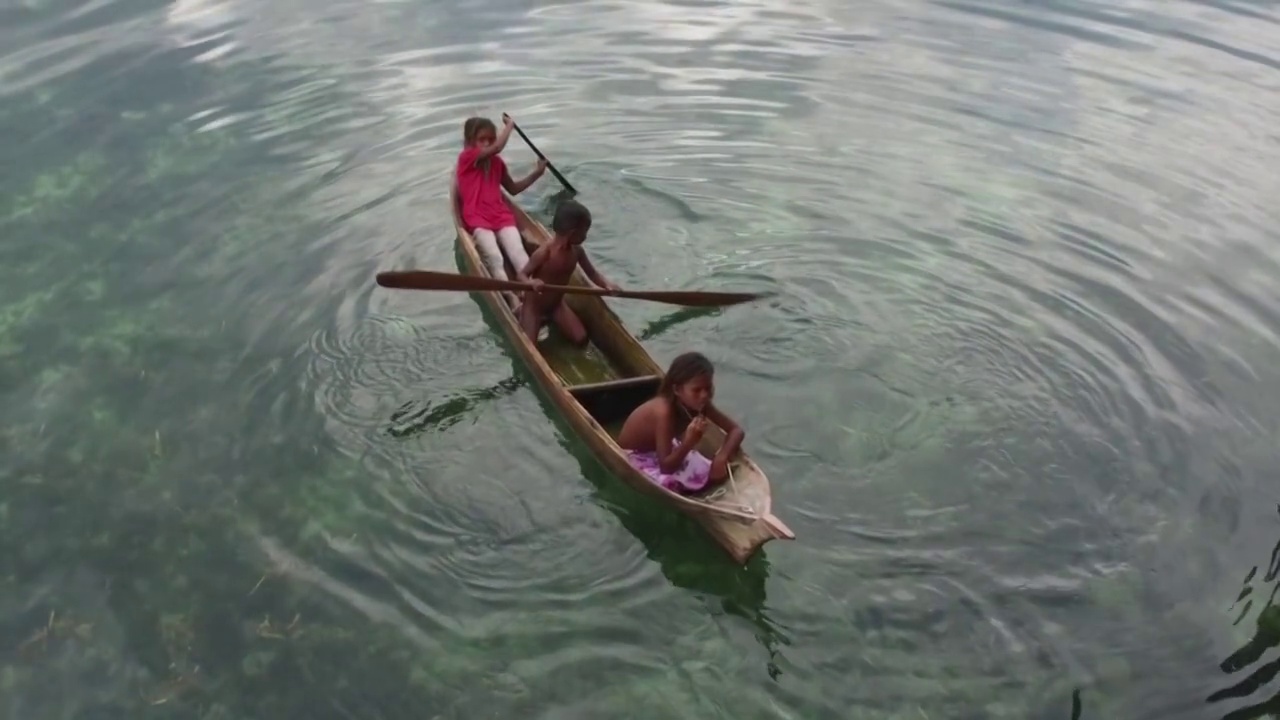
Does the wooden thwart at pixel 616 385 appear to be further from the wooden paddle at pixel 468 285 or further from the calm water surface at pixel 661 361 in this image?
the wooden paddle at pixel 468 285

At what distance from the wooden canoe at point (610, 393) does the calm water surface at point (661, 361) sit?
370 millimetres

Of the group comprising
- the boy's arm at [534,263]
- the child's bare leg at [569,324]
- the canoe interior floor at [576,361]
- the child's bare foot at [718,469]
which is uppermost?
the boy's arm at [534,263]

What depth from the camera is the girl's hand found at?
699 centimetres

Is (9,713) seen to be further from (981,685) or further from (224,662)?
(981,685)

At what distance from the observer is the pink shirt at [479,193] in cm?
1042

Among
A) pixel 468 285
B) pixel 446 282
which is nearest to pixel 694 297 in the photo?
pixel 468 285

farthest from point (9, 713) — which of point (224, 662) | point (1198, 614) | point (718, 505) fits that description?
point (1198, 614)

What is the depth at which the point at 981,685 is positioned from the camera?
20.5 ft

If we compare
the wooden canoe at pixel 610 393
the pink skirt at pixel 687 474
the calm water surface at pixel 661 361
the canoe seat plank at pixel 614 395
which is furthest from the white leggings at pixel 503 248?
the pink skirt at pixel 687 474

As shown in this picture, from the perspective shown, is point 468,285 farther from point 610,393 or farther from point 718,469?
point 718,469

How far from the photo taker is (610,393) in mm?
8164

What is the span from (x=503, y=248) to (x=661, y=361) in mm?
2268

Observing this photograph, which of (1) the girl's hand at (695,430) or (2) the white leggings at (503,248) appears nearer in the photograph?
(1) the girl's hand at (695,430)

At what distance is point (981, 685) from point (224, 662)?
4.68 m
